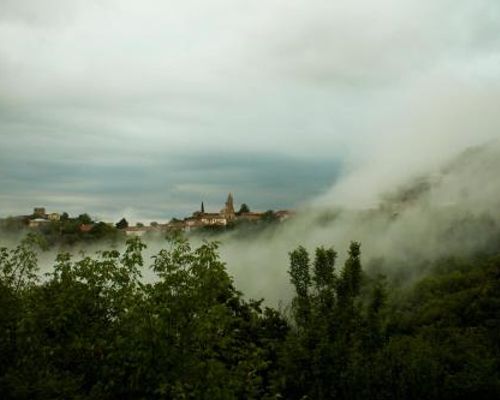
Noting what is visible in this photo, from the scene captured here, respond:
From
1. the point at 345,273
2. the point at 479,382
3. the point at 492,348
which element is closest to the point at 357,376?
the point at 479,382

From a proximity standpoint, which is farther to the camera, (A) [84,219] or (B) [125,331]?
(A) [84,219]

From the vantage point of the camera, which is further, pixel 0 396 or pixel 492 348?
pixel 492 348

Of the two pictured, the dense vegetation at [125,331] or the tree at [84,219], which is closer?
the dense vegetation at [125,331]

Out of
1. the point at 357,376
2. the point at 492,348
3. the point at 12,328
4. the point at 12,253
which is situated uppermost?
the point at 12,253

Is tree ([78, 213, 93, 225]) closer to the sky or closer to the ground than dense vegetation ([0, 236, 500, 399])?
closer to the sky

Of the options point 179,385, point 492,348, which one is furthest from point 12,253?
point 492,348

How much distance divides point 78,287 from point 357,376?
1790cm

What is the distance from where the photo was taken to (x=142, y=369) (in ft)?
55.9

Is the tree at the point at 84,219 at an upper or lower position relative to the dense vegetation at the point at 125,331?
upper

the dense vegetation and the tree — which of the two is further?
the tree

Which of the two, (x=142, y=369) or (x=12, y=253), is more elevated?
(x=12, y=253)

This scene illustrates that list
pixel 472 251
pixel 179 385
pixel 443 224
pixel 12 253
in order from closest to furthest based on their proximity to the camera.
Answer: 1. pixel 179 385
2. pixel 12 253
3. pixel 472 251
4. pixel 443 224

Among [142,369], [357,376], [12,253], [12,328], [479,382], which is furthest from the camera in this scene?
[479,382]

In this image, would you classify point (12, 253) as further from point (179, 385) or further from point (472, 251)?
point (472, 251)
